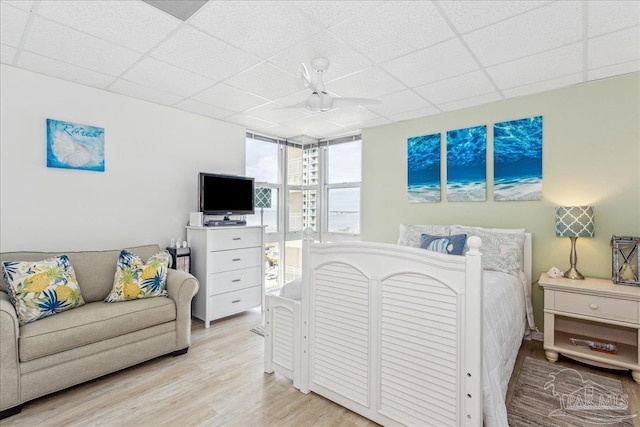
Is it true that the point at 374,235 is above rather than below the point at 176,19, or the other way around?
below

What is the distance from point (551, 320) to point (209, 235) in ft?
11.3

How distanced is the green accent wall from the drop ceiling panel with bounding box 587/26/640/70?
1.39ft

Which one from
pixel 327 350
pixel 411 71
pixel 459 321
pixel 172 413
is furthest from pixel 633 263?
pixel 172 413

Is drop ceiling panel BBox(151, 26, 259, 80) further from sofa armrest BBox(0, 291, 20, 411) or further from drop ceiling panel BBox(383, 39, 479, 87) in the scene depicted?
sofa armrest BBox(0, 291, 20, 411)

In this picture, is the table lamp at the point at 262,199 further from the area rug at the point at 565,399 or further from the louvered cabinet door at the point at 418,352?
the area rug at the point at 565,399

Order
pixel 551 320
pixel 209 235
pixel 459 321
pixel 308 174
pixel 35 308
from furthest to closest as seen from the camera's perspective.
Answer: pixel 308 174 < pixel 209 235 < pixel 551 320 < pixel 35 308 < pixel 459 321

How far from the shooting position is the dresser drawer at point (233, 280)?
357cm

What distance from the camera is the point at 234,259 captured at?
3.77m

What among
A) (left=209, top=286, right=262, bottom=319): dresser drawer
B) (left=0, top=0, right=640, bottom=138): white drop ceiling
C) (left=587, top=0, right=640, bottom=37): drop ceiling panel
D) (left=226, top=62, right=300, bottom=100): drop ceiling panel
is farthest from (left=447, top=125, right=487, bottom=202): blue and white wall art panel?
(left=209, top=286, right=262, bottom=319): dresser drawer

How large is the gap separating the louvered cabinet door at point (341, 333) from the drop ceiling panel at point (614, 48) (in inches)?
96.2

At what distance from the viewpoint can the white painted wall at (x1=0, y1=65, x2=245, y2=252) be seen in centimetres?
274

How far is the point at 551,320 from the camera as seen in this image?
2.71m

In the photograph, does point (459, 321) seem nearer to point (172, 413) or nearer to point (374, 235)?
point (172, 413)

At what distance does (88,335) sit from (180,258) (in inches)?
54.6
